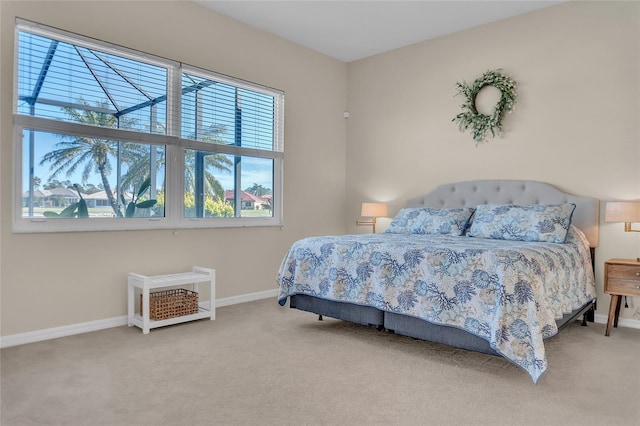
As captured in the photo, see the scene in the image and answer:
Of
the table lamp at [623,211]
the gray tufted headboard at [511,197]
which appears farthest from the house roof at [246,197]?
the table lamp at [623,211]

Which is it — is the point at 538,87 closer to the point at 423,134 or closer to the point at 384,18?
the point at 423,134

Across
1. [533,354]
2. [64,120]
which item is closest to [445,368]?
[533,354]

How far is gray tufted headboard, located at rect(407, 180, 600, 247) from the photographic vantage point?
375 cm

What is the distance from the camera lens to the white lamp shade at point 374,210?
16.4ft

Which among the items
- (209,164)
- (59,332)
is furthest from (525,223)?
(59,332)

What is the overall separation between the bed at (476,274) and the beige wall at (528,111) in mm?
240

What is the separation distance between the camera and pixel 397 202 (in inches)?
203

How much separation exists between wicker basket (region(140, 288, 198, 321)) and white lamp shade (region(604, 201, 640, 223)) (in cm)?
342

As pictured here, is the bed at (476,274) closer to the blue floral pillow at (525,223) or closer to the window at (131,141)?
the blue floral pillow at (525,223)

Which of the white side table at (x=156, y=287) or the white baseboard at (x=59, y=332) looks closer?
the white baseboard at (x=59, y=332)

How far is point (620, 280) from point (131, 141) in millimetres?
3988

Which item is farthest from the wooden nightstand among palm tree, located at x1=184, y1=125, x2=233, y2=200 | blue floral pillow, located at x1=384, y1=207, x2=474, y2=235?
palm tree, located at x1=184, y1=125, x2=233, y2=200

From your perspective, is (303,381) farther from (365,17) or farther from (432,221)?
(365,17)

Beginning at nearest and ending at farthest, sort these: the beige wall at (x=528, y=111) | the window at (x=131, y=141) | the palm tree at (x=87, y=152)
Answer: the window at (x=131, y=141) → the palm tree at (x=87, y=152) → the beige wall at (x=528, y=111)
